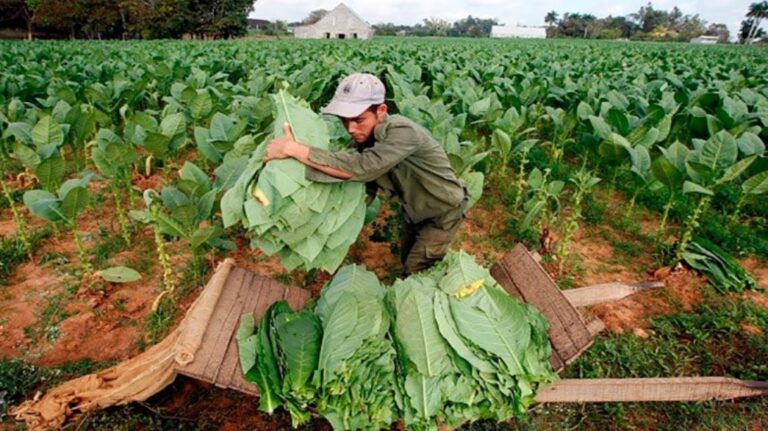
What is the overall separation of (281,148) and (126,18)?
48.4m

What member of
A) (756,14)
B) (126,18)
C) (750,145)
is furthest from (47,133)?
(756,14)

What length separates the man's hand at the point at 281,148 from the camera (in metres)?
1.94

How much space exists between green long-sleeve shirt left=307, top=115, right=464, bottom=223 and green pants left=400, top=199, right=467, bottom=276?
0.07 m

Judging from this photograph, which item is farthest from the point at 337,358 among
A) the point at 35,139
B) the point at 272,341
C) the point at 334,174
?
the point at 35,139

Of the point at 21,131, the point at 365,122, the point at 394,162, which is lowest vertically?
the point at 21,131

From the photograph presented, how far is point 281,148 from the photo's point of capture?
6.40 feet

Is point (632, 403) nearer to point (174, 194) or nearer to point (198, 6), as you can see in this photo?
point (174, 194)

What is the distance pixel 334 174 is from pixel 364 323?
0.68 m

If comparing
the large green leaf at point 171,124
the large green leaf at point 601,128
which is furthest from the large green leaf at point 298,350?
the large green leaf at point 601,128

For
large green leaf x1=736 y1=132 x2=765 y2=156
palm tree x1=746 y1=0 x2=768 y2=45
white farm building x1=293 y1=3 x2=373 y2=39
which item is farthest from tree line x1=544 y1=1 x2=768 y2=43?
large green leaf x1=736 y1=132 x2=765 y2=156

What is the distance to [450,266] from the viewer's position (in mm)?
2242

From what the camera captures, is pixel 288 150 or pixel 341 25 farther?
pixel 341 25

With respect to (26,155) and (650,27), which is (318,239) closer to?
(26,155)

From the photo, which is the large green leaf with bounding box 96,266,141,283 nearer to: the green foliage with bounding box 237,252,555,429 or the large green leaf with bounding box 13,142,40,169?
the large green leaf with bounding box 13,142,40,169
